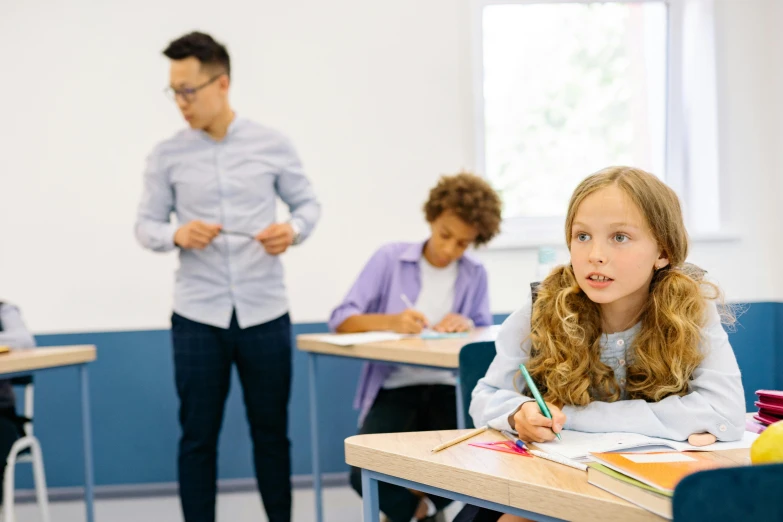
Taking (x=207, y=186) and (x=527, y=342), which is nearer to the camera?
(x=527, y=342)

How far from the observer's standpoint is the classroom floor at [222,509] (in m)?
3.20

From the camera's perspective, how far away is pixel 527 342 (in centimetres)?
142

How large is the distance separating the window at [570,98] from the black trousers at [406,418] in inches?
51.7

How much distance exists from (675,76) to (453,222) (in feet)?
5.68

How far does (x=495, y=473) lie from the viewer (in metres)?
1.06

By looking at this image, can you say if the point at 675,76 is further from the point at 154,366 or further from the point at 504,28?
the point at 154,366

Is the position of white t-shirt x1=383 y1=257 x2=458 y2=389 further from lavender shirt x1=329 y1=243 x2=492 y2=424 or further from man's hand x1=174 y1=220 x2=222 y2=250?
man's hand x1=174 y1=220 x2=222 y2=250

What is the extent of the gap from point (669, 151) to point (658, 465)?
3.10 metres

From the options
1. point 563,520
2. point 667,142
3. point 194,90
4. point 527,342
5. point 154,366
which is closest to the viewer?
point 563,520

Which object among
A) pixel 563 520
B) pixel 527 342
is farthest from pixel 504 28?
pixel 563 520

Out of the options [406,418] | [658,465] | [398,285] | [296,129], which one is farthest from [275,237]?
[658,465]

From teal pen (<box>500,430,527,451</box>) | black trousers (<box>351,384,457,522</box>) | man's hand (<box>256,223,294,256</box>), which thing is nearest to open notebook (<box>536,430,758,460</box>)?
teal pen (<box>500,430,527,451</box>)

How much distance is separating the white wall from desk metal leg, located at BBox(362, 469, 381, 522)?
2393mm

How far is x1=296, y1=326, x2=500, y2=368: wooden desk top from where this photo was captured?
2.18 meters
